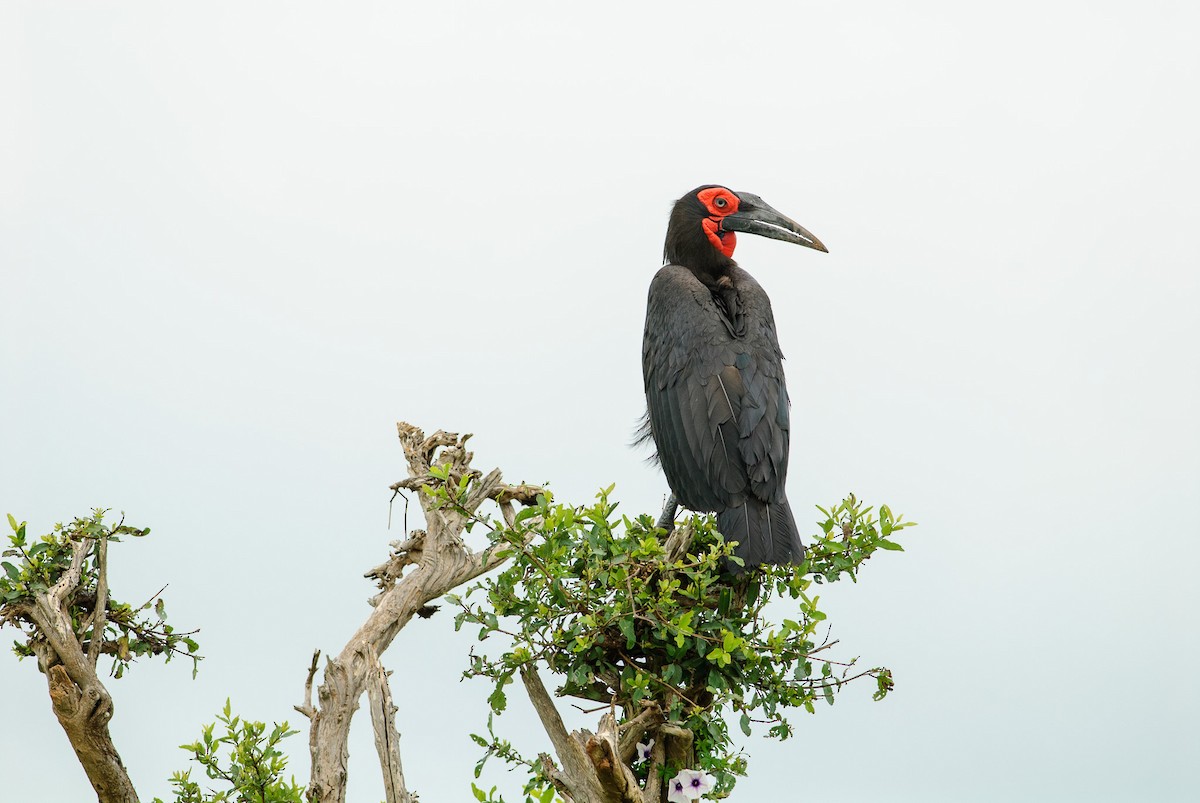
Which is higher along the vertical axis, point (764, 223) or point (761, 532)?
point (764, 223)

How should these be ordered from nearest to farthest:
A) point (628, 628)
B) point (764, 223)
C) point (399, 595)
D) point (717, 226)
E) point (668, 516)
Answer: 1. point (628, 628)
2. point (399, 595)
3. point (668, 516)
4. point (717, 226)
5. point (764, 223)

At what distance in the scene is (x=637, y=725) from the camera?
179 inches

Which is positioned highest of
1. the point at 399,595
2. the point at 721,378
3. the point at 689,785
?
the point at 721,378

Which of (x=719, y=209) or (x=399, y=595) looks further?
(x=719, y=209)

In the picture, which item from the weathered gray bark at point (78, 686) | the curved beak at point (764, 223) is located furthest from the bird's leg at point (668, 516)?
the weathered gray bark at point (78, 686)

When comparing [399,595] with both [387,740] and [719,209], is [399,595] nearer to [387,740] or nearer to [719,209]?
[387,740]

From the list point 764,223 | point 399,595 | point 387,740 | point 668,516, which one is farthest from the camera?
point 764,223

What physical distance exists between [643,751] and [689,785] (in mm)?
277

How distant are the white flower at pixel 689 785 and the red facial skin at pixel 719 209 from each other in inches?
107

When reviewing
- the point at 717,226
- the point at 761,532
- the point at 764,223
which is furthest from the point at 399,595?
the point at 764,223

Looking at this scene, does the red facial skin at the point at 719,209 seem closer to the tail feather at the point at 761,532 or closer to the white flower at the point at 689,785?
the tail feather at the point at 761,532

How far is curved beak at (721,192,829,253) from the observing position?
6.30 meters

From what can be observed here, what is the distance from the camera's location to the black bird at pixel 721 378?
5.00 metres

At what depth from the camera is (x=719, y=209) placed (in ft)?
20.5
